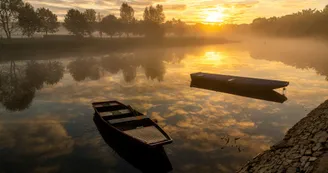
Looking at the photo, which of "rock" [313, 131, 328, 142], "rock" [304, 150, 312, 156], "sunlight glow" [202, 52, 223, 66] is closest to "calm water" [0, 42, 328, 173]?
"rock" [313, 131, 328, 142]

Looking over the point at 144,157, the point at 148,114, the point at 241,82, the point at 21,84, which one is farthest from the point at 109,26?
the point at 144,157

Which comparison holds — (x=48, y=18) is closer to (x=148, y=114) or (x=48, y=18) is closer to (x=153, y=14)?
(x=153, y=14)

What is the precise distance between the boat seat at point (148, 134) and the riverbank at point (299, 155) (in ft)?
15.3

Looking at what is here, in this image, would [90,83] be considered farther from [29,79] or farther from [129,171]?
[129,171]

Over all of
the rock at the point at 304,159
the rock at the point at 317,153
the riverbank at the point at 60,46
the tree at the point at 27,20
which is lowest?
the rock at the point at 304,159

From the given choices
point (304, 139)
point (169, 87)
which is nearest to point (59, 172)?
point (304, 139)

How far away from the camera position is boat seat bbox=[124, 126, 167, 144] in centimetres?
1256

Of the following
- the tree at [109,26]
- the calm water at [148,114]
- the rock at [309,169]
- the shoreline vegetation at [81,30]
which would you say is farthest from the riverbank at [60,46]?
the rock at [309,169]

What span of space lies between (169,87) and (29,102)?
17.2 meters

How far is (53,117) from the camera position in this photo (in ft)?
67.4

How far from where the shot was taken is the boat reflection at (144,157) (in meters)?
12.5

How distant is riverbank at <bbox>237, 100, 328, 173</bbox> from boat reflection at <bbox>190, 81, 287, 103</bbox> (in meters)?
11.9

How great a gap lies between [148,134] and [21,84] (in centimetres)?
2912

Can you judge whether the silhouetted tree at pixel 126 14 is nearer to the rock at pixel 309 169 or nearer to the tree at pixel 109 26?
the tree at pixel 109 26
